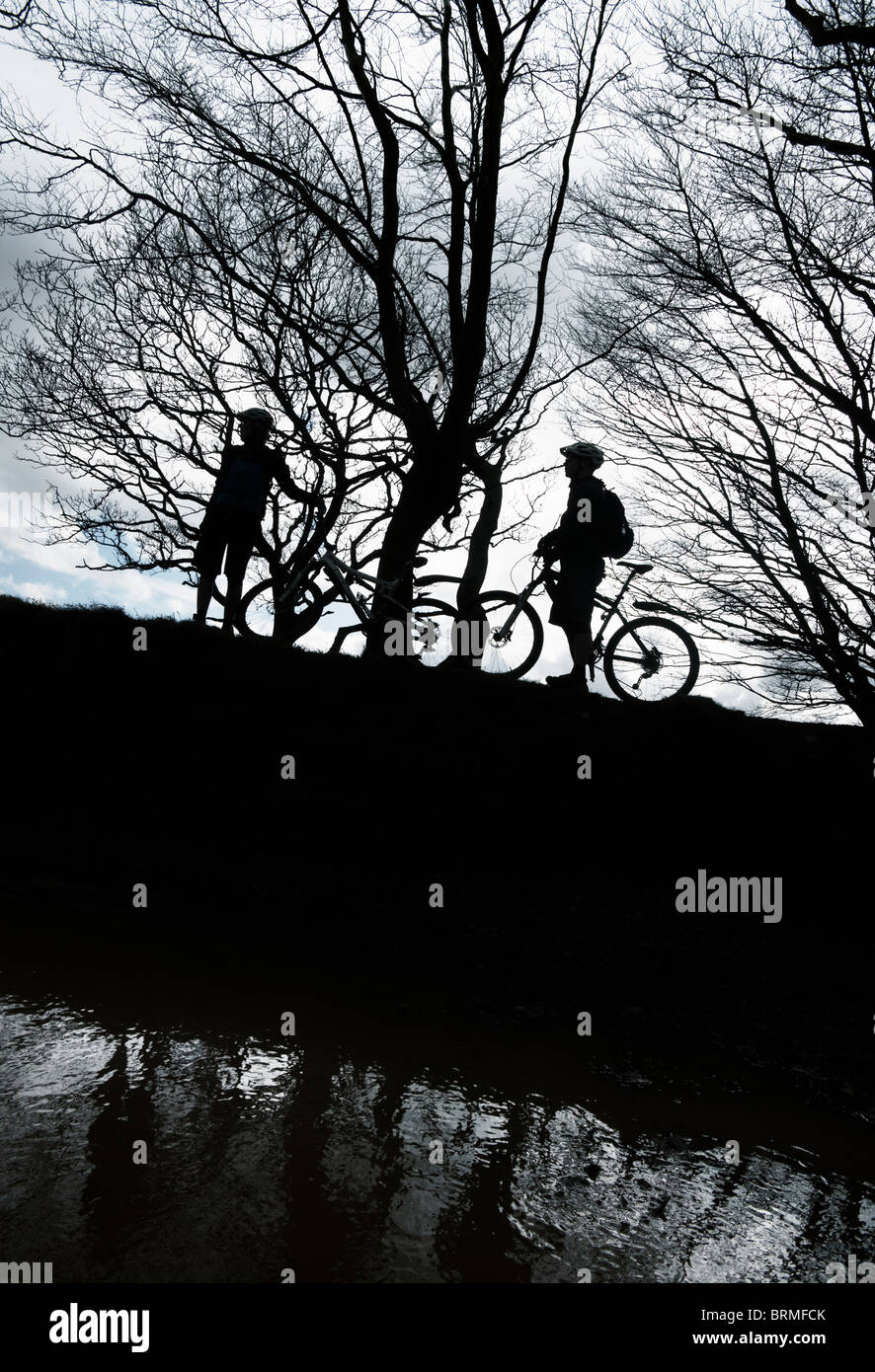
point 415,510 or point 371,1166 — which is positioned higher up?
point 415,510

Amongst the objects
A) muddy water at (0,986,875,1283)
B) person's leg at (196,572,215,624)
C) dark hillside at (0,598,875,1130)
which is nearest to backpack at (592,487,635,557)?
dark hillside at (0,598,875,1130)

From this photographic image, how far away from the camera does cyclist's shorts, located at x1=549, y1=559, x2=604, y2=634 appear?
9.12 meters

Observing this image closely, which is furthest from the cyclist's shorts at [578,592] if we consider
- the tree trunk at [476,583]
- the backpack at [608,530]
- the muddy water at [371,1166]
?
the muddy water at [371,1166]

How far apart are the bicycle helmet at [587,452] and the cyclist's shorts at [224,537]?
294cm

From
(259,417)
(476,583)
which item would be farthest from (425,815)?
(476,583)

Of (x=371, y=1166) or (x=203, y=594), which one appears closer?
(x=371, y=1166)

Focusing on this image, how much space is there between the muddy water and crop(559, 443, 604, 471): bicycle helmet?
539 cm

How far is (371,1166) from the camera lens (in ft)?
13.5

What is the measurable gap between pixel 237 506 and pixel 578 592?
3214mm

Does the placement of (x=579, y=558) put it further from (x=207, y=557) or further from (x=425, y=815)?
(x=207, y=557)

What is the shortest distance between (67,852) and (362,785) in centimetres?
234

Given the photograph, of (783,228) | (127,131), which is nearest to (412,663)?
(783,228)

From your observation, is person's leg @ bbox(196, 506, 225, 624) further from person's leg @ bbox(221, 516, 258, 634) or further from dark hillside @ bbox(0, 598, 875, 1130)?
dark hillside @ bbox(0, 598, 875, 1130)

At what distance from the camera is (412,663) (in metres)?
9.16
